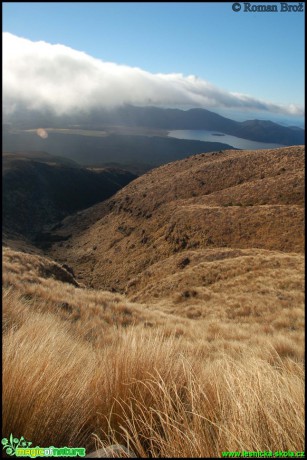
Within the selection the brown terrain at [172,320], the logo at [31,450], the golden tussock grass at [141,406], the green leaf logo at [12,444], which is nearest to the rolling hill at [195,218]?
the brown terrain at [172,320]

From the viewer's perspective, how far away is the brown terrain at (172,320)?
6.66 ft

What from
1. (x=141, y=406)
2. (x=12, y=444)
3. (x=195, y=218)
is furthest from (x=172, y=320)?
(x=195, y=218)

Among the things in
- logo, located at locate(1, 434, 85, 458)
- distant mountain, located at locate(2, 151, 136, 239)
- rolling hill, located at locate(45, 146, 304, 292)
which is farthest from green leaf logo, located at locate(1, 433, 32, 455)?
distant mountain, located at locate(2, 151, 136, 239)

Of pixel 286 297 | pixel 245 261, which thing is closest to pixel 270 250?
pixel 245 261

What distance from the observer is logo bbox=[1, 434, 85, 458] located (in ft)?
5.66

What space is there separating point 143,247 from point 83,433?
48078 millimetres

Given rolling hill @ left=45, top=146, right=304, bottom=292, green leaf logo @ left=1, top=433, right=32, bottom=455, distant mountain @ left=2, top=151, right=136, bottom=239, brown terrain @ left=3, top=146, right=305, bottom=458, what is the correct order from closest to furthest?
1. green leaf logo @ left=1, top=433, right=32, bottom=455
2. brown terrain @ left=3, top=146, right=305, bottom=458
3. rolling hill @ left=45, top=146, right=304, bottom=292
4. distant mountain @ left=2, top=151, right=136, bottom=239

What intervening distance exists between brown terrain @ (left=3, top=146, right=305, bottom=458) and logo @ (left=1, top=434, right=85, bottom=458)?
0.38ft

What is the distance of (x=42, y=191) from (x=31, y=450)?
383 ft

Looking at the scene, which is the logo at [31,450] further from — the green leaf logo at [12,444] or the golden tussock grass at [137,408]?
the golden tussock grass at [137,408]

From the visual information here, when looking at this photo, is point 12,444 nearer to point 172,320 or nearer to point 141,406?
point 141,406

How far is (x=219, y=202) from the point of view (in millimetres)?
48531

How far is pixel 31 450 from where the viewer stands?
1745 mm

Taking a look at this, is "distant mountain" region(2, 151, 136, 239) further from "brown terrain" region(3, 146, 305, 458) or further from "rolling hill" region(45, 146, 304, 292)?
"rolling hill" region(45, 146, 304, 292)
